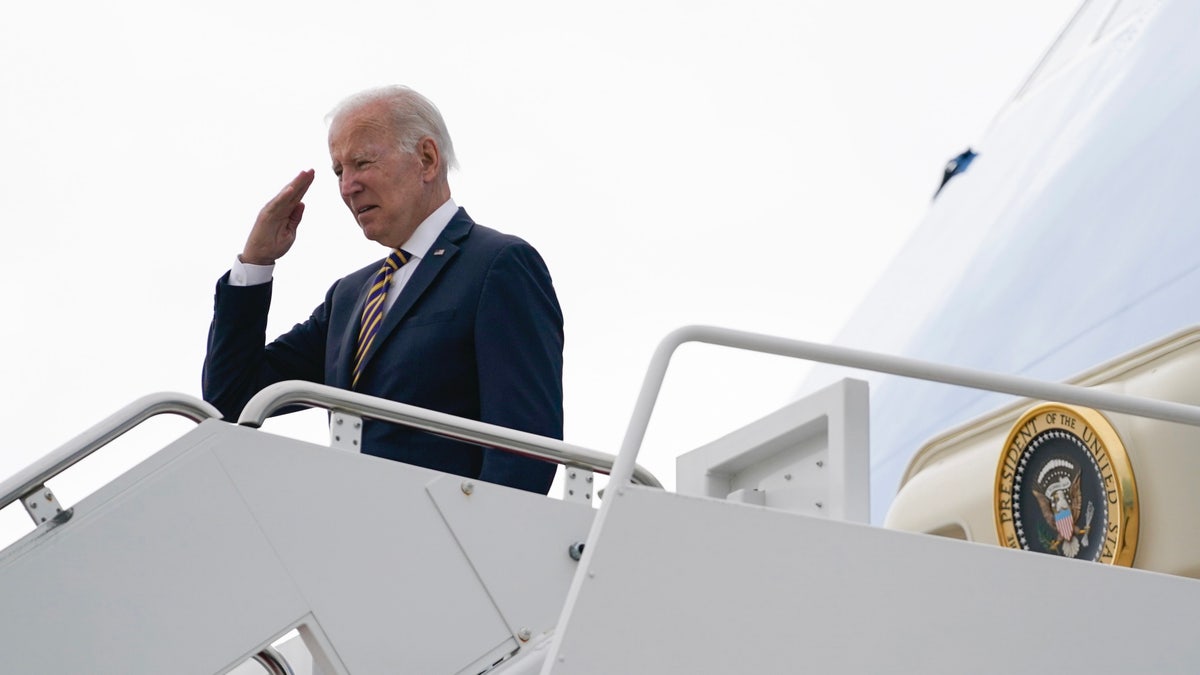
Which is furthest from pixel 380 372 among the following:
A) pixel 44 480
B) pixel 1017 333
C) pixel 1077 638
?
pixel 1017 333

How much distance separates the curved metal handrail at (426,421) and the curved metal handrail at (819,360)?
54cm

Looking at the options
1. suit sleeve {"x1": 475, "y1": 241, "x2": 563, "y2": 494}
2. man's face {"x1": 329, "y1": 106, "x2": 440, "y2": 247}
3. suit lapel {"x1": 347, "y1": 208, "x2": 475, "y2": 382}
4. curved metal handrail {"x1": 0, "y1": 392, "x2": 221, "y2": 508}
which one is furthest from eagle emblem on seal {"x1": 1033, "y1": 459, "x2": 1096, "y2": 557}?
curved metal handrail {"x1": 0, "y1": 392, "x2": 221, "y2": 508}

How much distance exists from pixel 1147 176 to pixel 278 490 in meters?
5.37

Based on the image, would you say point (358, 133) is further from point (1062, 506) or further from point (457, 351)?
point (1062, 506)

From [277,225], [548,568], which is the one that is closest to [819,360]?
[548,568]

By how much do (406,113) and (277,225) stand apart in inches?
20.9

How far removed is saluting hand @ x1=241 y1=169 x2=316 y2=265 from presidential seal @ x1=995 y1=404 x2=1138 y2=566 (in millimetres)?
2460

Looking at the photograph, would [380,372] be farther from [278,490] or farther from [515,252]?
[278,490]

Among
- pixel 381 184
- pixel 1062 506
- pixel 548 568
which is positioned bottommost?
pixel 548 568

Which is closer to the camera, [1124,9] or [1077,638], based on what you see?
[1077,638]

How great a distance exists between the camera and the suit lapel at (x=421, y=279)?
489 cm

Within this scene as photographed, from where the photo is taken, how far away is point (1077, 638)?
375 centimetres

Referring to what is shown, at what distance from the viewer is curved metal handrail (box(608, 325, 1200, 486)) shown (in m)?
3.55

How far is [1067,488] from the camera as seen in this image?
17.6ft
